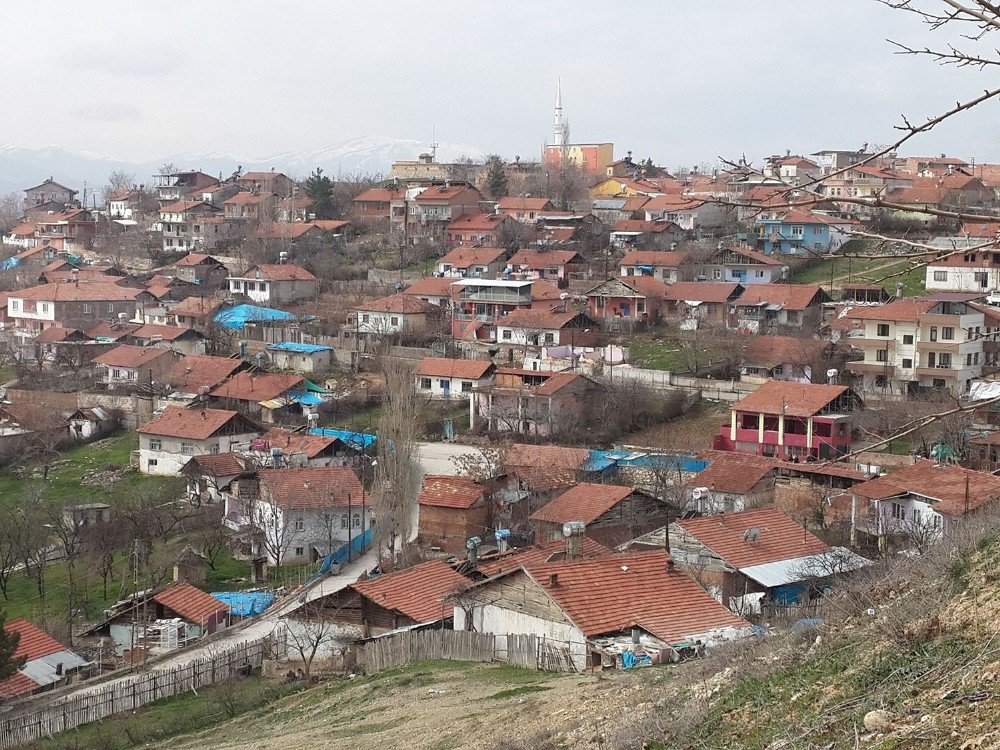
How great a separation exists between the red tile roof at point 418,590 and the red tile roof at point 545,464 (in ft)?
20.7

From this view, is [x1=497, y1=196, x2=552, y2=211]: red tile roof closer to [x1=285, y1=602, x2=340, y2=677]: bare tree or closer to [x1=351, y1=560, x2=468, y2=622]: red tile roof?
[x1=351, y1=560, x2=468, y2=622]: red tile roof

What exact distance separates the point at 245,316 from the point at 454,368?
32.5ft

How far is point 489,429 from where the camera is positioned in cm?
2784

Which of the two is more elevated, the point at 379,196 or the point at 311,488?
the point at 379,196

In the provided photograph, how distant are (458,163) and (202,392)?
1365 inches

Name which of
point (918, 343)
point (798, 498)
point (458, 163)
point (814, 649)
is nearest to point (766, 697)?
point (814, 649)

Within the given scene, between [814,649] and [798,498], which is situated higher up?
[814,649]

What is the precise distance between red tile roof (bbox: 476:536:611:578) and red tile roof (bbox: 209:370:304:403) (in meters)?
15.2

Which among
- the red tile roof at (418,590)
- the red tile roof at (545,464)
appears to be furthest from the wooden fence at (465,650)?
the red tile roof at (545,464)

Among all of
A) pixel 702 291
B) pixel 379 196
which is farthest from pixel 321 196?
pixel 702 291

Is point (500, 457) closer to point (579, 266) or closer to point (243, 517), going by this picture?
point (243, 517)

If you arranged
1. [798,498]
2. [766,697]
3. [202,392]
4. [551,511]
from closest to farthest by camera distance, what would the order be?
1. [766,697]
2. [551,511]
3. [798,498]
4. [202,392]

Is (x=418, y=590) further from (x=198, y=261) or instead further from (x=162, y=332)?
(x=198, y=261)

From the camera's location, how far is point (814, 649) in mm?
6113
